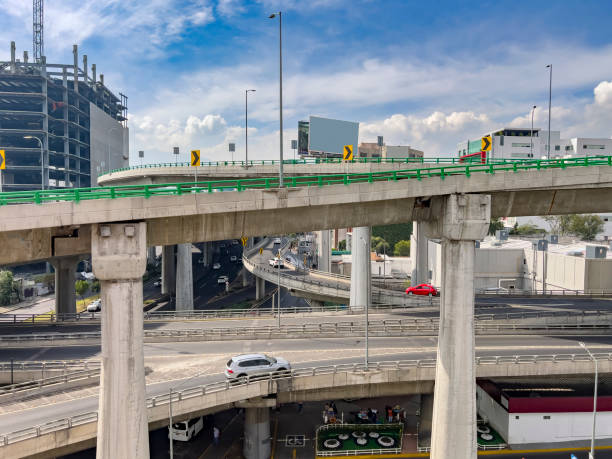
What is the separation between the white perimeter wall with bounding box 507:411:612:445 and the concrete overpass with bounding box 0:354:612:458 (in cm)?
496

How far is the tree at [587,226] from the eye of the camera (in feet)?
310

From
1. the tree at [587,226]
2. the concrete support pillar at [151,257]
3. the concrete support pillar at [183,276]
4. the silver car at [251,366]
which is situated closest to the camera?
the silver car at [251,366]

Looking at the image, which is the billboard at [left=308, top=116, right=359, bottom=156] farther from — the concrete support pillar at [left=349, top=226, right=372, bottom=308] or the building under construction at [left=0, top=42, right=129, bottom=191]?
the building under construction at [left=0, top=42, right=129, bottom=191]

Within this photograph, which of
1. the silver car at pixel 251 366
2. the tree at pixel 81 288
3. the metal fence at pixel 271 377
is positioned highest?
the silver car at pixel 251 366

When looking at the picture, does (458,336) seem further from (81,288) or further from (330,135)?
(81,288)

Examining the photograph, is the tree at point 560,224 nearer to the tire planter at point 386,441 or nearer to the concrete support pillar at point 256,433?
the tire planter at point 386,441

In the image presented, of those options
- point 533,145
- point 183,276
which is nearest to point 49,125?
point 183,276

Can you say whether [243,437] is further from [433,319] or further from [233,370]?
[433,319]

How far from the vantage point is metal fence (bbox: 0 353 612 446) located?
1846 cm

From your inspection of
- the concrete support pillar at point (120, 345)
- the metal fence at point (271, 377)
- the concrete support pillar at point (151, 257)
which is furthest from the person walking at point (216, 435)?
the concrete support pillar at point (151, 257)

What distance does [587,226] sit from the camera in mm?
95062

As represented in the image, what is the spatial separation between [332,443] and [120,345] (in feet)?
63.9

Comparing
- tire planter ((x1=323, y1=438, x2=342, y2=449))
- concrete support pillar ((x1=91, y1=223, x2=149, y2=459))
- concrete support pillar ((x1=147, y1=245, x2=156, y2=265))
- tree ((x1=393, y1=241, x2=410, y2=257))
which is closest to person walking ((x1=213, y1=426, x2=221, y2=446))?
tire planter ((x1=323, y1=438, x2=342, y2=449))

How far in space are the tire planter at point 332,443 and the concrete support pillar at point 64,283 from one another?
124ft
